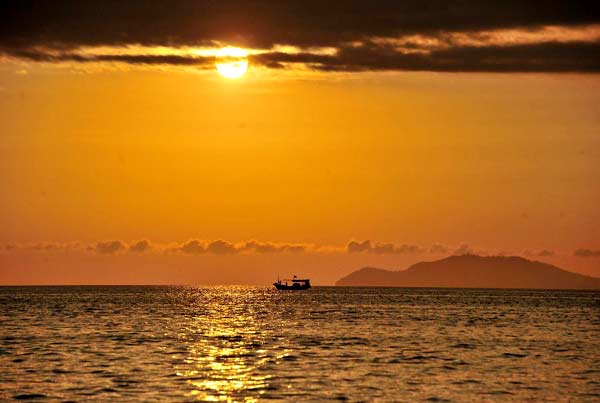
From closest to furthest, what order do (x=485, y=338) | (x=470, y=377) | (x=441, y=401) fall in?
(x=441, y=401) → (x=470, y=377) → (x=485, y=338)

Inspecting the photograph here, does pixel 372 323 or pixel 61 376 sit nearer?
pixel 61 376

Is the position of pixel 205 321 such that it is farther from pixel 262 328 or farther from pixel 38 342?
pixel 38 342

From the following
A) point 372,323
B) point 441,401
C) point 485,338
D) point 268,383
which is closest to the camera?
point 441,401

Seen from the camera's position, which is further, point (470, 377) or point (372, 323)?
point (372, 323)

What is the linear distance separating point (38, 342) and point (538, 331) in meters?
62.8

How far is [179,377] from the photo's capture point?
201 ft

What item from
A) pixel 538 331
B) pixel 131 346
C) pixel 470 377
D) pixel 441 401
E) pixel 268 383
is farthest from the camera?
pixel 538 331

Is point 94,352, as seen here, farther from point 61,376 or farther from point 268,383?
point 268,383

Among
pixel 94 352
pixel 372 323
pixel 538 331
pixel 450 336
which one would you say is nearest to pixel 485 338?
pixel 450 336

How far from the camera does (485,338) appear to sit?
331ft

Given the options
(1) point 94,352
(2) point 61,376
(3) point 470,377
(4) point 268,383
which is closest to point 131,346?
(1) point 94,352

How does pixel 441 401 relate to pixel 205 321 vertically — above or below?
below

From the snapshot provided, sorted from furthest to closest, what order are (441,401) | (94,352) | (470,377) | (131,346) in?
(131,346), (94,352), (470,377), (441,401)

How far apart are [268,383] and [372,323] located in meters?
70.5
